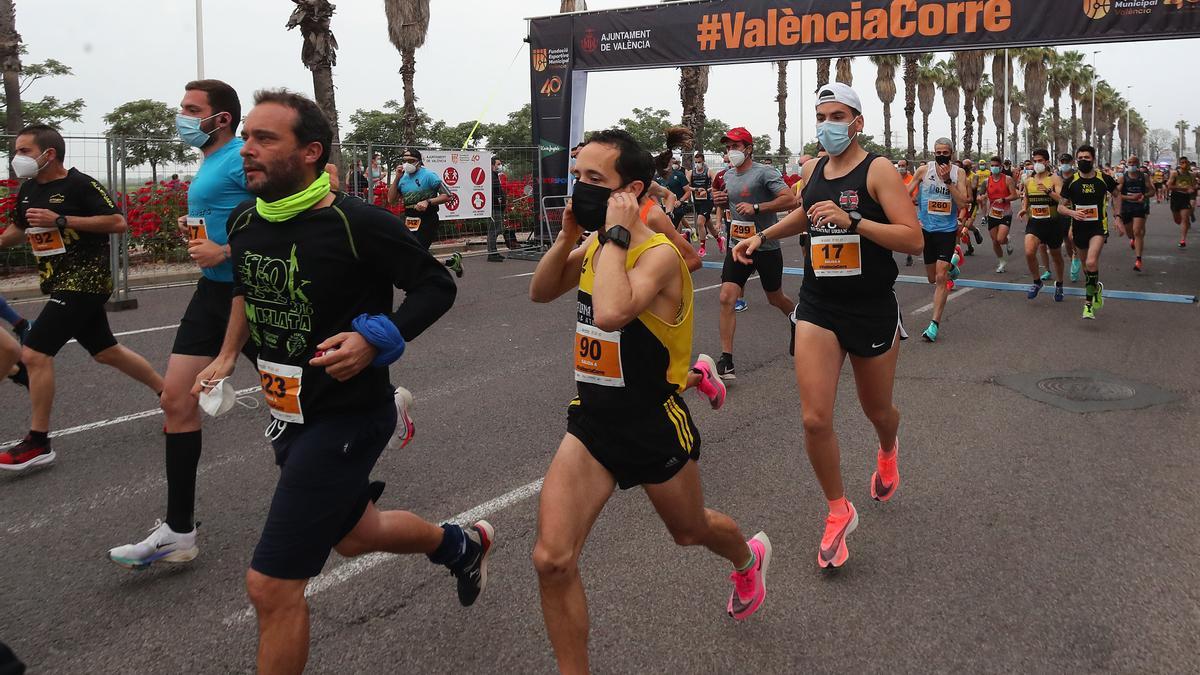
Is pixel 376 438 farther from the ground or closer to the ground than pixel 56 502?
farther from the ground

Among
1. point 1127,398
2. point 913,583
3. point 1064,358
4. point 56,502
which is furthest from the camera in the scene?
point 1064,358

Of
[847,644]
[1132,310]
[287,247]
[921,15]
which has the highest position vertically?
[921,15]

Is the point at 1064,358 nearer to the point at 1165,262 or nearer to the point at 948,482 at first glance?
the point at 948,482

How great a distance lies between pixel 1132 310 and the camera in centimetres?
1043

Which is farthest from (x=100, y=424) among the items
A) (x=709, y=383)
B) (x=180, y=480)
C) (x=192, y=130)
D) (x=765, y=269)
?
(x=765, y=269)

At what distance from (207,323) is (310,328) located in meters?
1.54

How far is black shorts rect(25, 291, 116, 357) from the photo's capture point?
4.98m

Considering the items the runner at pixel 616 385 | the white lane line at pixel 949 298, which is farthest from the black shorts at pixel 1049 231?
the runner at pixel 616 385

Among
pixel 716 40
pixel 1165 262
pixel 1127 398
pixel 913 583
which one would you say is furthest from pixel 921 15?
pixel 913 583

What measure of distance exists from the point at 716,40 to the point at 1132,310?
30.8 feet

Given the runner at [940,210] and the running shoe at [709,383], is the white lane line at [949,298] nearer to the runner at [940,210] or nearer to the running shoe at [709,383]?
the runner at [940,210]

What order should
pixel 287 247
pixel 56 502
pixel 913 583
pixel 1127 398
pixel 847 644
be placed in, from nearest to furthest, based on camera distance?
pixel 287 247
pixel 847 644
pixel 913 583
pixel 56 502
pixel 1127 398

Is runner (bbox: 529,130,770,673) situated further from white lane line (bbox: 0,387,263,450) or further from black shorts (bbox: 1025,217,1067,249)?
black shorts (bbox: 1025,217,1067,249)

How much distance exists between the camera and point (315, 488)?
2.48 meters
